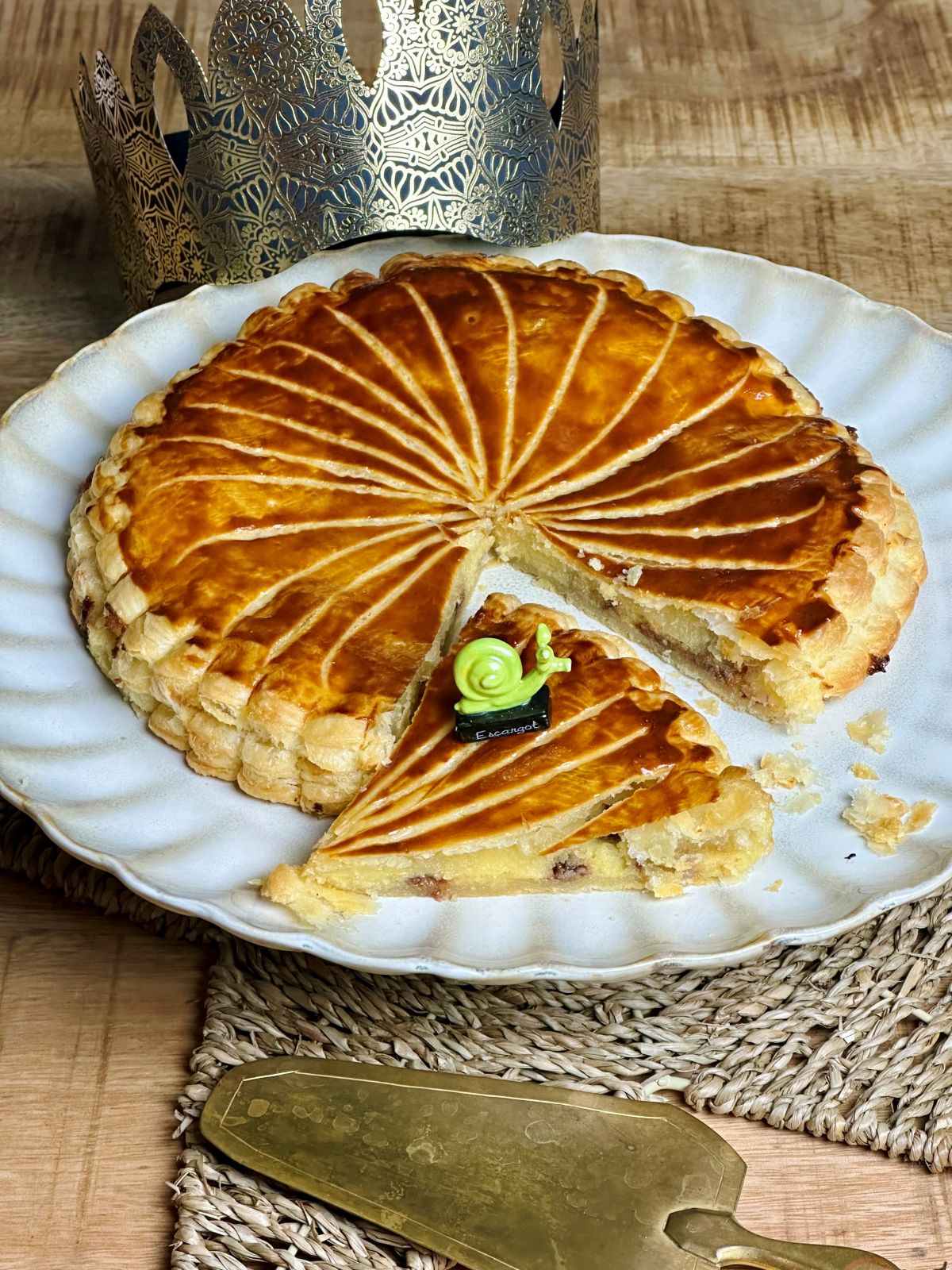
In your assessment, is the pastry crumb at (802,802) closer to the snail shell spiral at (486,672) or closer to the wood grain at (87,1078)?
the snail shell spiral at (486,672)

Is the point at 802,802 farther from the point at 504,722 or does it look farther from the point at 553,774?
the point at 504,722

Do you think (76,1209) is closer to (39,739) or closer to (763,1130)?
(39,739)

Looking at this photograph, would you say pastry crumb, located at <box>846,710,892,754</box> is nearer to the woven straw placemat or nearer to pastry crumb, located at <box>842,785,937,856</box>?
pastry crumb, located at <box>842,785,937,856</box>

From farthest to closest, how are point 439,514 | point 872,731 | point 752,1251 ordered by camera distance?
1. point 439,514
2. point 872,731
3. point 752,1251

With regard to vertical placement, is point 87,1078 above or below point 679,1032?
below

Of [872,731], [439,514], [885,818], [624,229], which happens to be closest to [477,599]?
[439,514]

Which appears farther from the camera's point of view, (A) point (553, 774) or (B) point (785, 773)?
(B) point (785, 773)

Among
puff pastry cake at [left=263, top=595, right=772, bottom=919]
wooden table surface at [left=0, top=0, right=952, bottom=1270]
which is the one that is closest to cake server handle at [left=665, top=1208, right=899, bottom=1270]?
wooden table surface at [left=0, top=0, right=952, bottom=1270]

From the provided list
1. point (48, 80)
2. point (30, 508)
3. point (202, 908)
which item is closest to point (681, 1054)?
point (202, 908)
